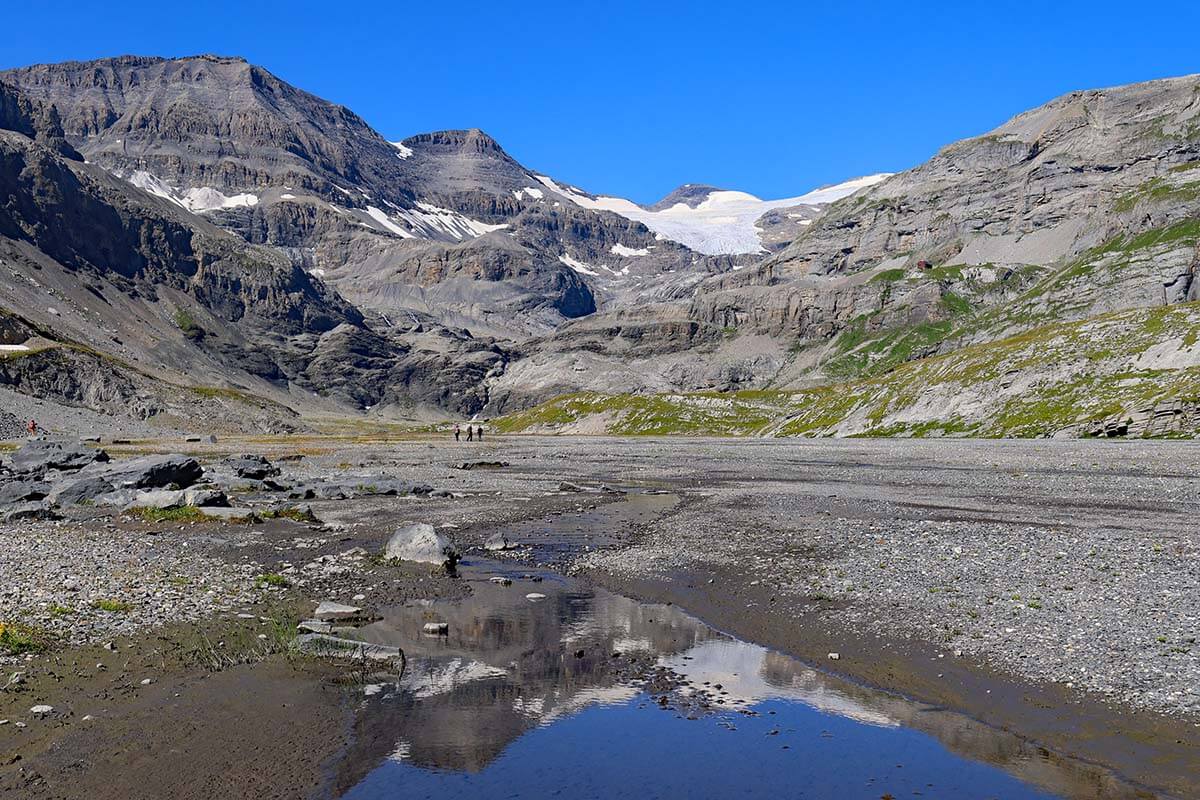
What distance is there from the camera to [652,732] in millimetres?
16172

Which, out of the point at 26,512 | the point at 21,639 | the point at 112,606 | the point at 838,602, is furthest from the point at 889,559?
the point at 26,512

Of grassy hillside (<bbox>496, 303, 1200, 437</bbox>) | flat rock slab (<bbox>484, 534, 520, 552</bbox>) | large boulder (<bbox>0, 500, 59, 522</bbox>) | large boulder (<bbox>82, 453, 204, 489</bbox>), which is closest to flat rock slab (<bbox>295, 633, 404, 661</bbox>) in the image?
flat rock slab (<bbox>484, 534, 520, 552</bbox>)

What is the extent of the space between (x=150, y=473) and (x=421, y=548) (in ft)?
87.1

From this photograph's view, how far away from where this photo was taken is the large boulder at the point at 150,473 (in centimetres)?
4922

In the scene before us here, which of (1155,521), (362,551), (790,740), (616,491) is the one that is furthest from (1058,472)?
(790,740)

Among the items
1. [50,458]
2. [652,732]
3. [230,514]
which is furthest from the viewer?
[50,458]

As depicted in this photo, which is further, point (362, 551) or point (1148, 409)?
point (1148, 409)

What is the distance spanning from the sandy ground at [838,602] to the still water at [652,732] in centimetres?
87

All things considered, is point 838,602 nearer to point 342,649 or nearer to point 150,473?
point 342,649

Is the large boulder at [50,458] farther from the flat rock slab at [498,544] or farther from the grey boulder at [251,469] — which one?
the flat rock slab at [498,544]

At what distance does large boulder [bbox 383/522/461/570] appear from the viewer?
3238cm

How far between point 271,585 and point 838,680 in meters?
17.7

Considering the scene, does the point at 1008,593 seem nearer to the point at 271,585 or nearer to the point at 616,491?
the point at 271,585

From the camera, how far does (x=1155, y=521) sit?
38406 millimetres
